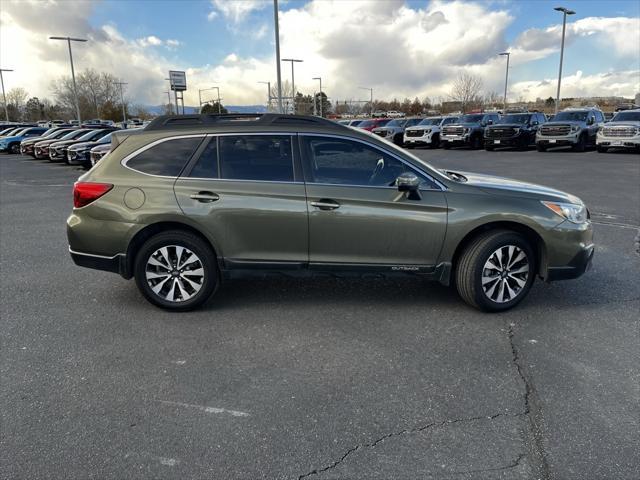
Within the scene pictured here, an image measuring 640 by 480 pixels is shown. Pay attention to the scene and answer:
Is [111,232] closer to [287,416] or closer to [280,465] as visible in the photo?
[287,416]

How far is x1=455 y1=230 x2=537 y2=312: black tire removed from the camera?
443 cm

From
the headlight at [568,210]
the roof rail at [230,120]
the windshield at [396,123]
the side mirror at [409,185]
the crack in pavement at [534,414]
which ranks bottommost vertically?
the crack in pavement at [534,414]

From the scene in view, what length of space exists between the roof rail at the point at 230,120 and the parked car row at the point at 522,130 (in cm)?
1942

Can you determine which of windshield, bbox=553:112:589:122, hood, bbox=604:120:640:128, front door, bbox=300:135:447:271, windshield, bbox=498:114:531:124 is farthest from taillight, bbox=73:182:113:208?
windshield, bbox=498:114:531:124

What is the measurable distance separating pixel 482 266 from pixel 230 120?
2.68m

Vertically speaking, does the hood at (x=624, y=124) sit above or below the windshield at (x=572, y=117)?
below

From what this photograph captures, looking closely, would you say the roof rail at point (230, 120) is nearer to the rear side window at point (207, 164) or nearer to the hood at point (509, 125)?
the rear side window at point (207, 164)

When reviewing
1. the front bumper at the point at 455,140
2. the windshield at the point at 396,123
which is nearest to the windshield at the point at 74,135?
the windshield at the point at 396,123

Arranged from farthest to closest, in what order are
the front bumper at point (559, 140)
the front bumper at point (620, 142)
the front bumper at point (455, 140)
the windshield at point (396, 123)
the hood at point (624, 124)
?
the windshield at point (396, 123) → the front bumper at point (455, 140) → the front bumper at point (559, 140) → the hood at point (624, 124) → the front bumper at point (620, 142)

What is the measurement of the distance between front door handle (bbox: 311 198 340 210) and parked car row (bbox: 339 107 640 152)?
2001 centimetres

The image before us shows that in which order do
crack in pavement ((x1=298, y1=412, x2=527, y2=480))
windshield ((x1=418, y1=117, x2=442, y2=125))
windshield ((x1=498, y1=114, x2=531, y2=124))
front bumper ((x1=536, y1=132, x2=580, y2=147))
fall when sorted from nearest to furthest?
crack in pavement ((x1=298, y1=412, x2=527, y2=480))
front bumper ((x1=536, y1=132, x2=580, y2=147))
windshield ((x1=498, y1=114, x2=531, y2=124))
windshield ((x1=418, y1=117, x2=442, y2=125))

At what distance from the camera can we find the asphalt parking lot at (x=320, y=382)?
2656 millimetres

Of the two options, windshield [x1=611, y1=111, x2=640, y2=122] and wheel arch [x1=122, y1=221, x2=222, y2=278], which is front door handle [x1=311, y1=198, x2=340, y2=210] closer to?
wheel arch [x1=122, y1=221, x2=222, y2=278]

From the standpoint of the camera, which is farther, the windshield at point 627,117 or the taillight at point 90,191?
the windshield at point 627,117
